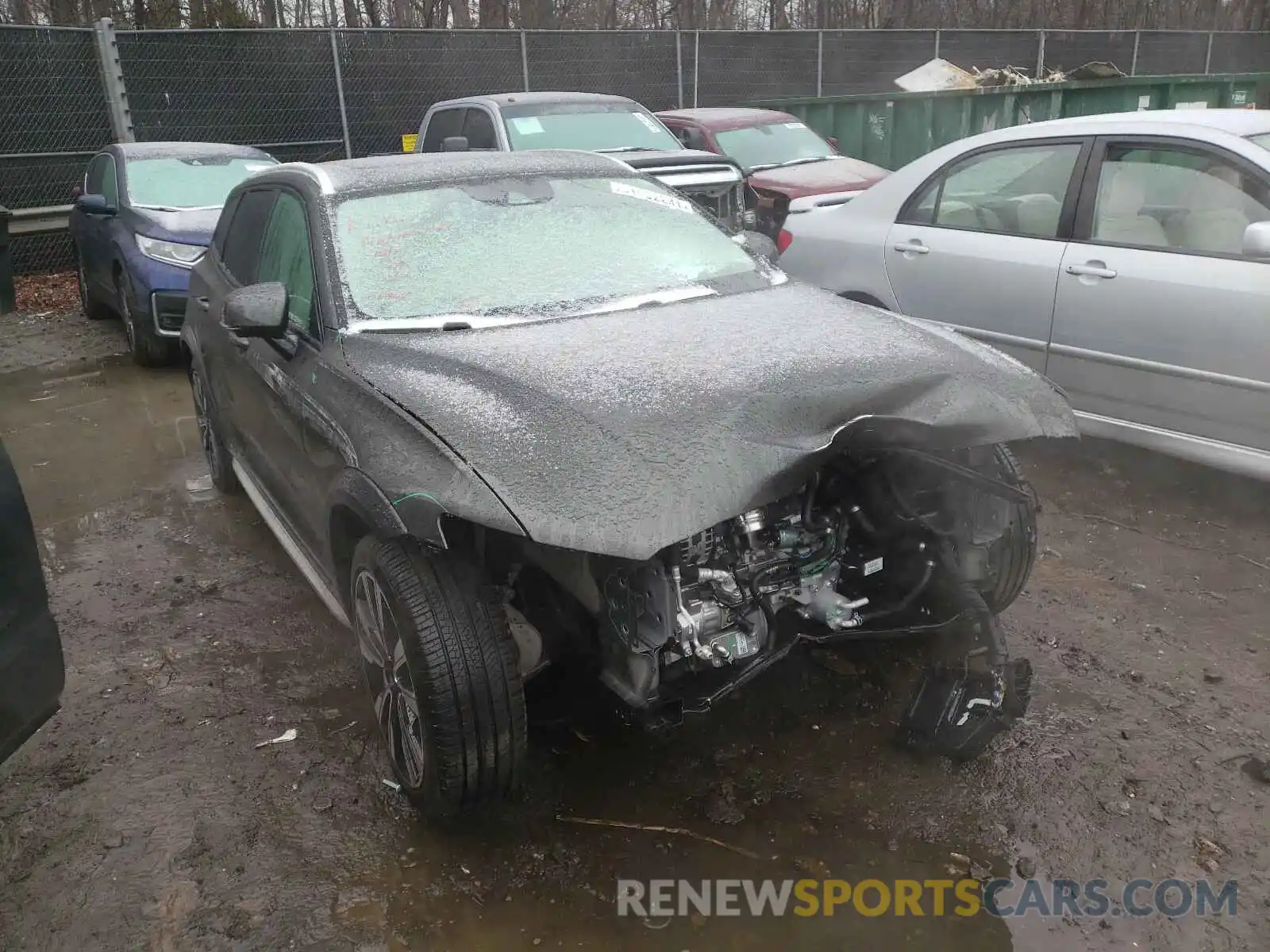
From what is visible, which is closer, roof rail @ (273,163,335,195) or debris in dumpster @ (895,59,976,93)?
roof rail @ (273,163,335,195)

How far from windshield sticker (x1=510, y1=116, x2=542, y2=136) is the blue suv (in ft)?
7.38

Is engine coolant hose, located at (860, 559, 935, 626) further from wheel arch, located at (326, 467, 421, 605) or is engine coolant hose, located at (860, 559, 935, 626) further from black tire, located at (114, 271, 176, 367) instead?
black tire, located at (114, 271, 176, 367)

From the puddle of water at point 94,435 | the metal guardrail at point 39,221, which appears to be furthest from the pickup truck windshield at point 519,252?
the metal guardrail at point 39,221

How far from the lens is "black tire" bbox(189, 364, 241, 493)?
4887mm

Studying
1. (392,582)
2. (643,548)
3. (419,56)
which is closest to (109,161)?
(419,56)

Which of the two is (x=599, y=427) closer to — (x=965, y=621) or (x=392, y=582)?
(x=392, y=582)

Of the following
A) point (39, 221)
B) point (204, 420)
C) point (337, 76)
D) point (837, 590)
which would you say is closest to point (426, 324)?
point (837, 590)

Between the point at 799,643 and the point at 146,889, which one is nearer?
the point at 146,889

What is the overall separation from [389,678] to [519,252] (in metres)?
1.55

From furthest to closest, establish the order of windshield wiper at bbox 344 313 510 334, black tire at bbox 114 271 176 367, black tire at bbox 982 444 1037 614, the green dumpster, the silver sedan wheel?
1. the green dumpster
2. black tire at bbox 114 271 176 367
3. black tire at bbox 982 444 1037 614
4. windshield wiper at bbox 344 313 510 334
5. the silver sedan wheel

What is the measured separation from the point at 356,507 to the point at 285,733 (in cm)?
102

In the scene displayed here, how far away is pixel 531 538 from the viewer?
7.31ft

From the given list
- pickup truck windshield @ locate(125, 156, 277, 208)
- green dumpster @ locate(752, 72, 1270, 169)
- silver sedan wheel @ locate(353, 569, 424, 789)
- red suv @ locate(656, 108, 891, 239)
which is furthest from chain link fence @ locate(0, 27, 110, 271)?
silver sedan wheel @ locate(353, 569, 424, 789)

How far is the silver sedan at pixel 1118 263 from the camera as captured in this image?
4164 mm
